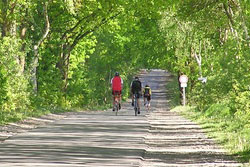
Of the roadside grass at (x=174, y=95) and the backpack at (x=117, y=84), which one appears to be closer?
the backpack at (x=117, y=84)

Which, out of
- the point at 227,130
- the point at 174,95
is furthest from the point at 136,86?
the point at 174,95

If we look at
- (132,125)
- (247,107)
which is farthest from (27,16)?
(247,107)

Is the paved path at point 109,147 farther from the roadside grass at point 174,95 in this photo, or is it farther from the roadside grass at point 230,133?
the roadside grass at point 174,95

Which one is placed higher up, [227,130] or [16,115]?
[16,115]

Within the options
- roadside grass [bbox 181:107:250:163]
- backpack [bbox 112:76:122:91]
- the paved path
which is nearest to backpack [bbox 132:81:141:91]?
backpack [bbox 112:76:122:91]

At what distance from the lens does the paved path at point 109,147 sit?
1752cm

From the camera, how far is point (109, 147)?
69.0ft

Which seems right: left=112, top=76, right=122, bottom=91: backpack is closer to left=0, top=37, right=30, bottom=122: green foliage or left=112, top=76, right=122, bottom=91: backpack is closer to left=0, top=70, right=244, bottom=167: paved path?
left=0, top=37, right=30, bottom=122: green foliage

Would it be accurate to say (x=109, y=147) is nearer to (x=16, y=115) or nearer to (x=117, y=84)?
(x=16, y=115)

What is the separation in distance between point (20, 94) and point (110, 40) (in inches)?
1545

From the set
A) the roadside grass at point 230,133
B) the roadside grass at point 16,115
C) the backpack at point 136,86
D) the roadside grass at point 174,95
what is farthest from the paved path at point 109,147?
the roadside grass at point 174,95

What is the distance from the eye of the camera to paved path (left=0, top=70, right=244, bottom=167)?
17.5 metres

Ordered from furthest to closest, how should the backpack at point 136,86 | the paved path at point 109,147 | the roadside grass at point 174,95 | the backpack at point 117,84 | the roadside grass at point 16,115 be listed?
the roadside grass at point 174,95 < the backpack at point 136,86 < the backpack at point 117,84 < the roadside grass at point 16,115 < the paved path at point 109,147

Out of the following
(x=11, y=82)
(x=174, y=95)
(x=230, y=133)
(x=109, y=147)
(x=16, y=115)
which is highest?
(x=174, y=95)
